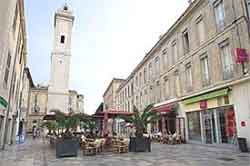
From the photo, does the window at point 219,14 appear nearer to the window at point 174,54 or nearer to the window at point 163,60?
the window at point 174,54

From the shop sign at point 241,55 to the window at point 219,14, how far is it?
2.42 metres

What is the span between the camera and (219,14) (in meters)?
14.2

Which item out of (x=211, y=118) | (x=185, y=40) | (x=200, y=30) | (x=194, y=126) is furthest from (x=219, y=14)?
(x=194, y=126)

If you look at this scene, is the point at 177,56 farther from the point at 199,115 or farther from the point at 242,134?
the point at 242,134

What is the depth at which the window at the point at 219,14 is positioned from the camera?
13.8 metres

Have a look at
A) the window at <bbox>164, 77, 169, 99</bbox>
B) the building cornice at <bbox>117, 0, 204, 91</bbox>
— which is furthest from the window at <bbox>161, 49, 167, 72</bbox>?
the window at <bbox>164, 77, 169, 99</bbox>

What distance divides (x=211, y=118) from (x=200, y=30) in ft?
21.5

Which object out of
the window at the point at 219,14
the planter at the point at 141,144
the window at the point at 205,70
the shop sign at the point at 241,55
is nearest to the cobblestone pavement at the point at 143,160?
the planter at the point at 141,144

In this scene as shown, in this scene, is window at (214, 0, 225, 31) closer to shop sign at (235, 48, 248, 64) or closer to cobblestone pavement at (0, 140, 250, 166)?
shop sign at (235, 48, 248, 64)

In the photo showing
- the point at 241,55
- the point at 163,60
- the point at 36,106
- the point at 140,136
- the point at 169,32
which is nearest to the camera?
the point at 241,55

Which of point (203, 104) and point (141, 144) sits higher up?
point (203, 104)

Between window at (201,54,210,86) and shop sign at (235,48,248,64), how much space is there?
3412 mm

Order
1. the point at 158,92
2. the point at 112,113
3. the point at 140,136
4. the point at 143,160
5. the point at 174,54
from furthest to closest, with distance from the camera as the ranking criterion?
the point at 158,92, the point at 174,54, the point at 112,113, the point at 140,136, the point at 143,160

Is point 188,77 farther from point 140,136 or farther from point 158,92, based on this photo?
point 140,136
